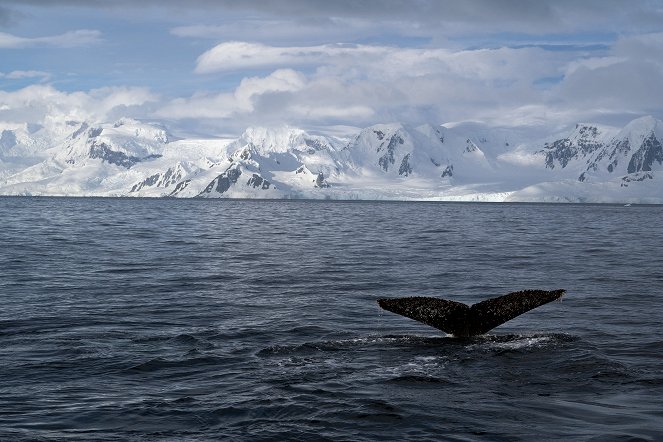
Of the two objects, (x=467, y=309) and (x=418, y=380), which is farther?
(x=467, y=309)

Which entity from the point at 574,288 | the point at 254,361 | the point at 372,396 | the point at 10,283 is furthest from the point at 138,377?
Result: the point at 574,288

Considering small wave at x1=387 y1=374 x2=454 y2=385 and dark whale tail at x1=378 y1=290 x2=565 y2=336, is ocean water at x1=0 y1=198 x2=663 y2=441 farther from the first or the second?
dark whale tail at x1=378 y1=290 x2=565 y2=336

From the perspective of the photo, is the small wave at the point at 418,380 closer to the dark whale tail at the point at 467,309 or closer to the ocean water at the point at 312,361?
the ocean water at the point at 312,361

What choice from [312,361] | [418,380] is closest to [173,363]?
[312,361]

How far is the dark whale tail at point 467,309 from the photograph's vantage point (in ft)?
52.6

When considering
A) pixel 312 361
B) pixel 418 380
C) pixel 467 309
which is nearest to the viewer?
pixel 418 380

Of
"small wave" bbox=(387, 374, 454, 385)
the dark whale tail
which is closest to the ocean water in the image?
"small wave" bbox=(387, 374, 454, 385)

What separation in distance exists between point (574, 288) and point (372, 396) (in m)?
16.8

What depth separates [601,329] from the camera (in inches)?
756

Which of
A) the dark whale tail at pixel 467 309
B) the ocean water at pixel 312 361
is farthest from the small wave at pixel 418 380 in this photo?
the dark whale tail at pixel 467 309

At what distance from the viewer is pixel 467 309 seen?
16.8 m

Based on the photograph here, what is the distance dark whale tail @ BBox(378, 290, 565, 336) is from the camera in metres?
16.0

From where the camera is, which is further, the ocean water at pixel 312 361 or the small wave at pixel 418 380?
the small wave at pixel 418 380

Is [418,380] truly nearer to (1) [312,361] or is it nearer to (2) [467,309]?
(1) [312,361]
